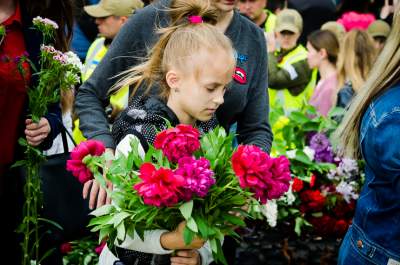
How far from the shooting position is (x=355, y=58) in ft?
20.5

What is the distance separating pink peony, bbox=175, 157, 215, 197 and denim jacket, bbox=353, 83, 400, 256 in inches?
22.8

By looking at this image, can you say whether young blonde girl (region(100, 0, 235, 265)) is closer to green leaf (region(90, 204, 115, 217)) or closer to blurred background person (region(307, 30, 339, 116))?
green leaf (region(90, 204, 115, 217))

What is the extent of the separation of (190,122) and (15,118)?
84 cm

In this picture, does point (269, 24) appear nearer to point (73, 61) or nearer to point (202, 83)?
point (73, 61)

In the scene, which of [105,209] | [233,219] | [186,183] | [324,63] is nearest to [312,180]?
[324,63]

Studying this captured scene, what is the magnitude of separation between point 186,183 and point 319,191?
258 cm

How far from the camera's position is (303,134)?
5.17 metres

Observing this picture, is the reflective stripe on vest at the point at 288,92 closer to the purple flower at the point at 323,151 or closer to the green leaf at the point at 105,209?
the purple flower at the point at 323,151

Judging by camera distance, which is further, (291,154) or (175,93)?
(291,154)

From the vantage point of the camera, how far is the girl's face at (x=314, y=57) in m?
6.77

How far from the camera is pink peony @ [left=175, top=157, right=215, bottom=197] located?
7.82 ft

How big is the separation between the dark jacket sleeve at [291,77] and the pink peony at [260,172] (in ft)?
13.2

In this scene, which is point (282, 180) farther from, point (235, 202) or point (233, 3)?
point (233, 3)

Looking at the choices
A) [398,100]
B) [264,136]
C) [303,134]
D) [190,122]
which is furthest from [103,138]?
[303,134]
